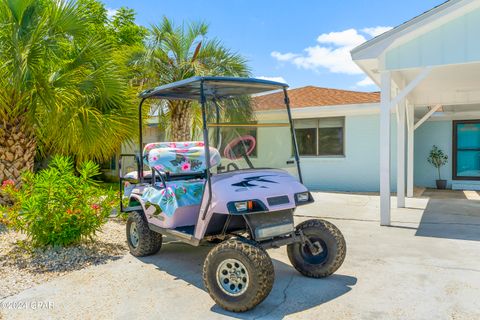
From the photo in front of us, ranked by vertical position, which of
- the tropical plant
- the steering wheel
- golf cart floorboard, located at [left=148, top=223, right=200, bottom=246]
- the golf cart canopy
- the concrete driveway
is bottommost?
the concrete driveway

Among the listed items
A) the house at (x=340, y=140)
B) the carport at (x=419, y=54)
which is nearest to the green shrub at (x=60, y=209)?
the carport at (x=419, y=54)

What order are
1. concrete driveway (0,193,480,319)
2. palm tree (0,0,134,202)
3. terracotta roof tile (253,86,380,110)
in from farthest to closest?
terracotta roof tile (253,86,380,110)
palm tree (0,0,134,202)
concrete driveway (0,193,480,319)

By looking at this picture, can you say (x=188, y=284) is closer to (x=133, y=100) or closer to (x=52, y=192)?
(x=52, y=192)

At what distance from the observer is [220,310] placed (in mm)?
3221

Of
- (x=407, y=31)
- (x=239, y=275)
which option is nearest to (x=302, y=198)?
(x=239, y=275)

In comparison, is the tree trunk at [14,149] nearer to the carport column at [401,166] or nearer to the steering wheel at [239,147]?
the steering wheel at [239,147]

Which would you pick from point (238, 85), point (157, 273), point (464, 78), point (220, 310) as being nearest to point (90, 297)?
point (157, 273)

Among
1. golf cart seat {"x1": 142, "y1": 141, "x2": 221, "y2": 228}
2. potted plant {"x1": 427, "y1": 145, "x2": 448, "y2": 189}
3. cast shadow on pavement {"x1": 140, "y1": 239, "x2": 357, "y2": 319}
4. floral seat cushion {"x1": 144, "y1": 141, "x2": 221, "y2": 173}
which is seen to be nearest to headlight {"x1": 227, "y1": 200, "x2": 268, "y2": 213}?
golf cart seat {"x1": 142, "y1": 141, "x2": 221, "y2": 228}

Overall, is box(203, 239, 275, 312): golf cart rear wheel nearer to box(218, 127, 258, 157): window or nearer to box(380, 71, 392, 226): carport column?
box(218, 127, 258, 157): window

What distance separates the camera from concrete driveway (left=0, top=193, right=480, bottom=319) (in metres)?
3.17

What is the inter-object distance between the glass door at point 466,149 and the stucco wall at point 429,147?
0.18 m

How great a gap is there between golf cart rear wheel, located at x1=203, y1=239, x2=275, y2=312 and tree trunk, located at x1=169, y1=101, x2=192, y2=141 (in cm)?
581

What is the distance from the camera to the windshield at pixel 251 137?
4.02m

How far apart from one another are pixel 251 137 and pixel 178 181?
1041mm
